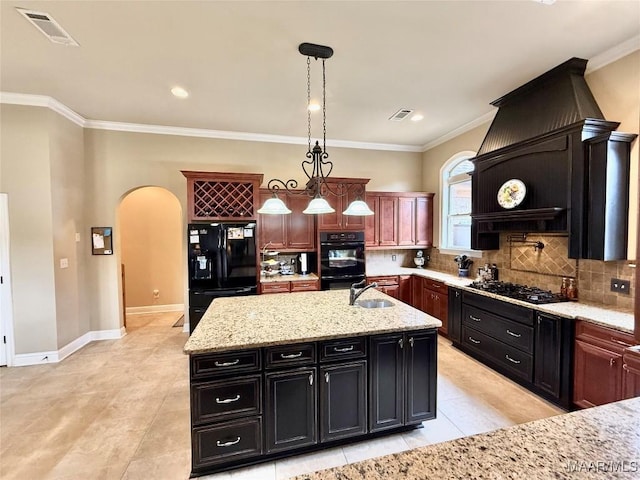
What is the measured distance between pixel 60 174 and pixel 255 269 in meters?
2.77

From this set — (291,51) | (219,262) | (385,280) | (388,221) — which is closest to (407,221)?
(388,221)

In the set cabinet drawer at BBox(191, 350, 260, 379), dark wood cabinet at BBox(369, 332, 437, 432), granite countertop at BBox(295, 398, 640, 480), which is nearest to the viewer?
granite countertop at BBox(295, 398, 640, 480)

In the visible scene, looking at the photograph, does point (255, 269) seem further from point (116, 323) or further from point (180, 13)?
point (180, 13)

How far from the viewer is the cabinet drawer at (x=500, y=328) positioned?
2.97 m

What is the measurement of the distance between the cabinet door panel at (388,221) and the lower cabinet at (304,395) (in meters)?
3.01

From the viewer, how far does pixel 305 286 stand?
4.61 meters

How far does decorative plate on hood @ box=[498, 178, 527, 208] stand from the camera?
3236 millimetres

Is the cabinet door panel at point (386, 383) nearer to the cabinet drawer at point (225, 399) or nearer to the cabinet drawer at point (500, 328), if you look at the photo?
the cabinet drawer at point (225, 399)

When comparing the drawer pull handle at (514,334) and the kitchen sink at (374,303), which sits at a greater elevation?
the kitchen sink at (374,303)

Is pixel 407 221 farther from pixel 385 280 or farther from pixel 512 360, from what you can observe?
pixel 512 360

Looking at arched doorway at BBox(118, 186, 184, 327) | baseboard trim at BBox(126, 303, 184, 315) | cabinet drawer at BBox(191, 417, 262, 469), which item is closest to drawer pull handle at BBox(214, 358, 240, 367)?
cabinet drawer at BBox(191, 417, 262, 469)

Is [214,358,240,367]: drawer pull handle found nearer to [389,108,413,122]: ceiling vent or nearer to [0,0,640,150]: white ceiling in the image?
[0,0,640,150]: white ceiling

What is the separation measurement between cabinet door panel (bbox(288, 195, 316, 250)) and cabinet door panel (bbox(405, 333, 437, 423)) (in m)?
2.79

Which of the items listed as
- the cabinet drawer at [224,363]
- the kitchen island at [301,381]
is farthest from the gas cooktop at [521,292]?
the cabinet drawer at [224,363]
